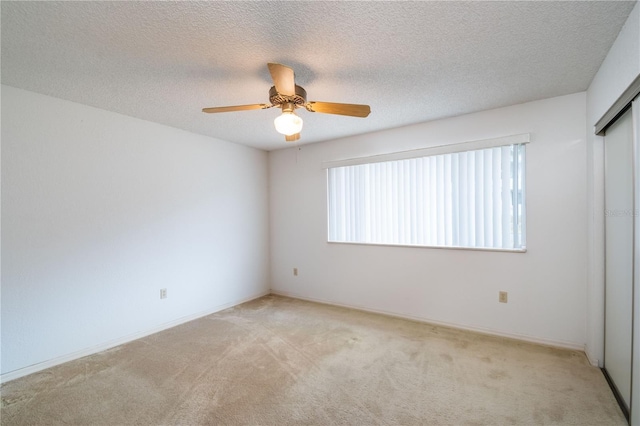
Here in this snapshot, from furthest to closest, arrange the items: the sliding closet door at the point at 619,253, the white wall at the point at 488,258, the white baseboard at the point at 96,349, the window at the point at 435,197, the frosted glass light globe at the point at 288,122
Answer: the window at the point at 435,197 < the white wall at the point at 488,258 < the white baseboard at the point at 96,349 < the frosted glass light globe at the point at 288,122 < the sliding closet door at the point at 619,253

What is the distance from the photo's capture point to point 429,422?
1765 millimetres

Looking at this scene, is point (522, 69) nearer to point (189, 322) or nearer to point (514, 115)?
point (514, 115)

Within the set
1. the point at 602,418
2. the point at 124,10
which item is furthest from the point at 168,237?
the point at 602,418

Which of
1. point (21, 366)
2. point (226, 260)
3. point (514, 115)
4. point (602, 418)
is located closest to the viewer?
point (602, 418)

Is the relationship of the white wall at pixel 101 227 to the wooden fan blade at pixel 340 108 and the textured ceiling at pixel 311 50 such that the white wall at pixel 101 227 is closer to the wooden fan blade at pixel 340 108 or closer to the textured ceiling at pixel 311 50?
the textured ceiling at pixel 311 50

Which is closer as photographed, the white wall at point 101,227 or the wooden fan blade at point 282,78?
the wooden fan blade at point 282,78

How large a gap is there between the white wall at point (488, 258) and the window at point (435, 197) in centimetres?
12

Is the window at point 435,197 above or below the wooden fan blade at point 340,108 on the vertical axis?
below

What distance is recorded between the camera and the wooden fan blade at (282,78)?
5.32 feet

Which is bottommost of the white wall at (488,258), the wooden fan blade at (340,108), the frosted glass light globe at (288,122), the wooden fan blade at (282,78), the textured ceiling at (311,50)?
the white wall at (488,258)

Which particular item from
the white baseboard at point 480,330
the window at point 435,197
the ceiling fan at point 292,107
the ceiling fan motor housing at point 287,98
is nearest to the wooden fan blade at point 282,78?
the ceiling fan at point 292,107

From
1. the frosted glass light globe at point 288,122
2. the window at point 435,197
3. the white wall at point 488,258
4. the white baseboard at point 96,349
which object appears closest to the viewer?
the frosted glass light globe at point 288,122

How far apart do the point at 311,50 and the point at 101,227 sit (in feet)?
8.65

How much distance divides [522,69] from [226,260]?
3.89 meters
